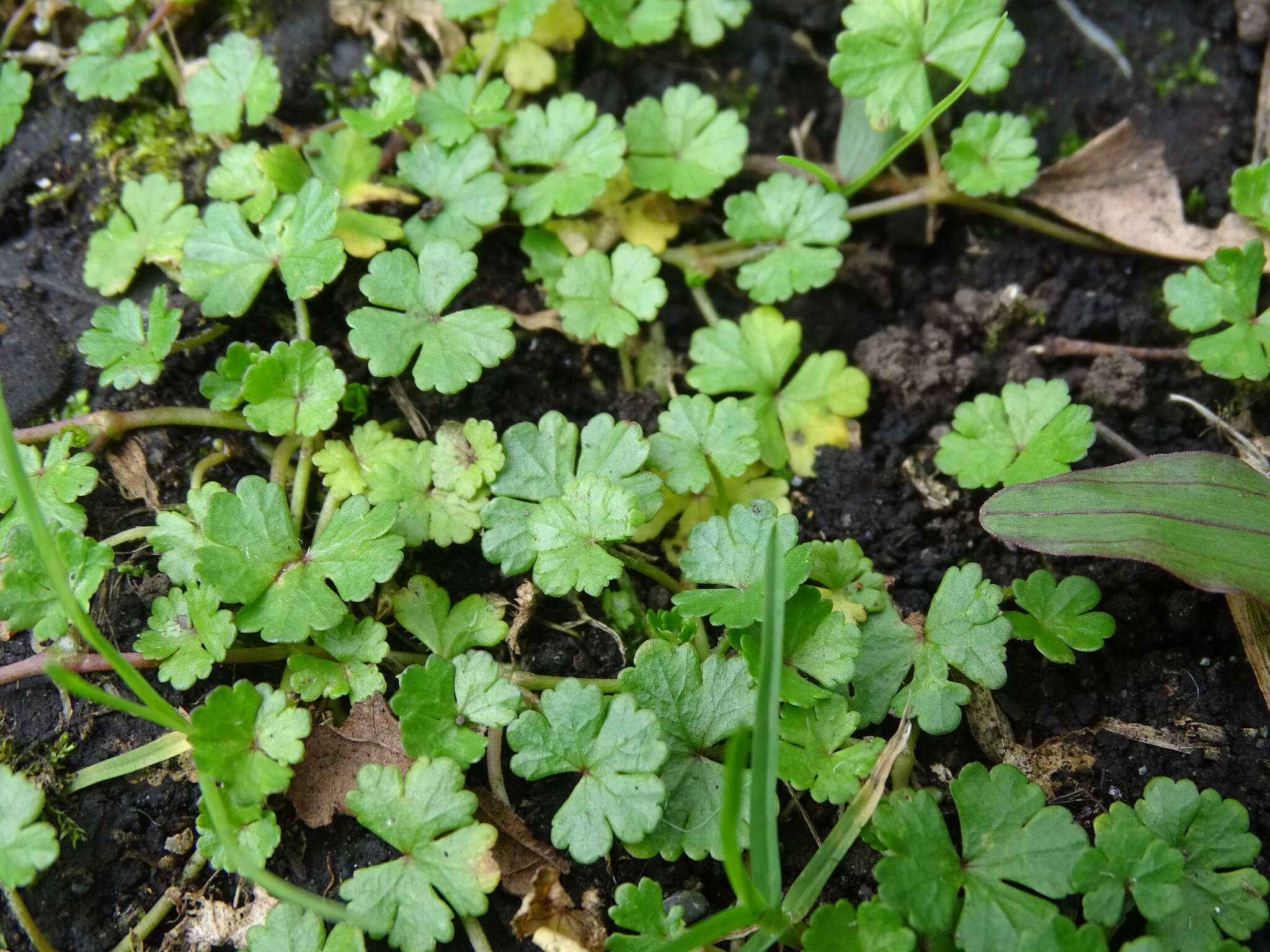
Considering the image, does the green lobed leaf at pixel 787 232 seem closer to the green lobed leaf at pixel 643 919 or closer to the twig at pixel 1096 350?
the twig at pixel 1096 350

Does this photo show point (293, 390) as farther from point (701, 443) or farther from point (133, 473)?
point (701, 443)

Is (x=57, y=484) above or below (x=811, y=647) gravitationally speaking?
above

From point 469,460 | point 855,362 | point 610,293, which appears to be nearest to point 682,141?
point 610,293

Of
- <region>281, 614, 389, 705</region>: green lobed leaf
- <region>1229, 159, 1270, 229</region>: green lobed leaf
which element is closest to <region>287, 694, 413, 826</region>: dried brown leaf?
<region>281, 614, 389, 705</region>: green lobed leaf

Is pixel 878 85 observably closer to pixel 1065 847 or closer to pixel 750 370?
pixel 750 370

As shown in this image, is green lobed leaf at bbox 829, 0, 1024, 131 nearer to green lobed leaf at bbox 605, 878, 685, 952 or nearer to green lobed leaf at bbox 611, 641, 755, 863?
green lobed leaf at bbox 611, 641, 755, 863

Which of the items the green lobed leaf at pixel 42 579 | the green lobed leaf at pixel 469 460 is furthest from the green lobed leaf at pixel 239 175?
the green lobed leaf at pixel 42 579
